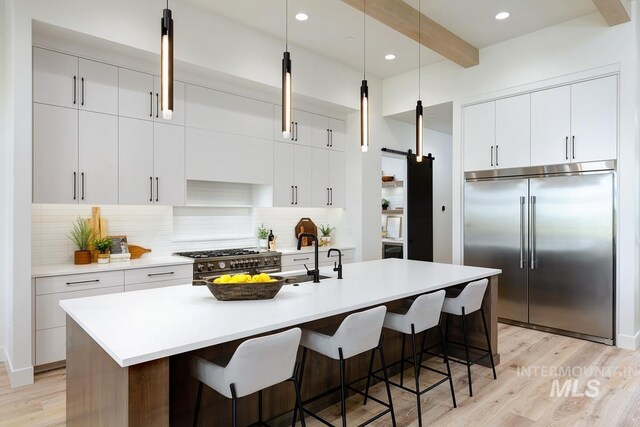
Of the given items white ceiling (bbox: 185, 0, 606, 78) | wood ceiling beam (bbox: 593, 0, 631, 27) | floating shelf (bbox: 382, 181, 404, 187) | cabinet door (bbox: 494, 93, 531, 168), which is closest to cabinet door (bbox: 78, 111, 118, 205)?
white ceiling (bbox: 185, 0, 606, 78)

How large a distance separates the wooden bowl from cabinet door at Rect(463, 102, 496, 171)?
3.63 metres

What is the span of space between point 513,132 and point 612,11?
1.43m

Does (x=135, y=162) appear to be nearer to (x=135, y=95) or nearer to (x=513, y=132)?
(x=135, y=95)

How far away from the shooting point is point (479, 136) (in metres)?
5.02

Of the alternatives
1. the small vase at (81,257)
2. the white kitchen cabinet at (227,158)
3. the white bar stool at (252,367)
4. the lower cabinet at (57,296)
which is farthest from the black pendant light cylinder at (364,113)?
the small vase at (81,257)

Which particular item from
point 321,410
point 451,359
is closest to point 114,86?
point 321,410

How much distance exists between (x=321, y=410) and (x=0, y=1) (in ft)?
14.2

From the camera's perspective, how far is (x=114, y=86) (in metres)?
3.74

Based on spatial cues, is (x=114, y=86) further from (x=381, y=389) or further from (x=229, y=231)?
(x=381, y=389)

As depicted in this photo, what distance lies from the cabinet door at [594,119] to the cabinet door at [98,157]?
458 cm

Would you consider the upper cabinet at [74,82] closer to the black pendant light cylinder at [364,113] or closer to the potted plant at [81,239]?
the potted plant at [81,239]

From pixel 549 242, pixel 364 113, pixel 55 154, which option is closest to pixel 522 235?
pixel 549 242

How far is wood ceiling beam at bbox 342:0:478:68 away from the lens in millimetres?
3637

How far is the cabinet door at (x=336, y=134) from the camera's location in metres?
5.73
